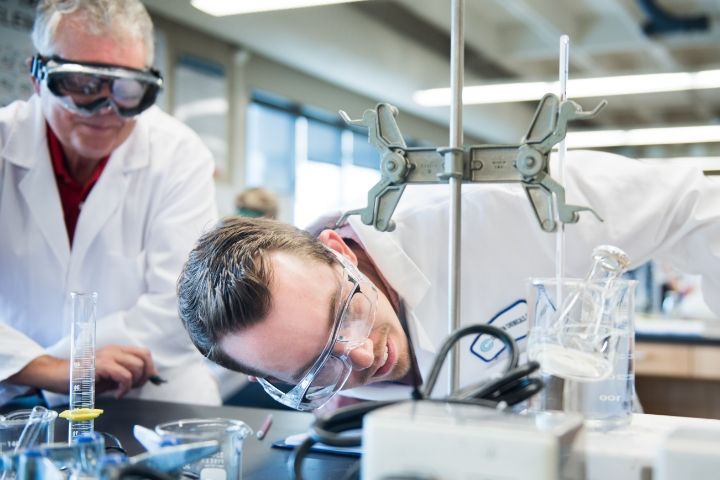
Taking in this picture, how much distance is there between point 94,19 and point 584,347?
4.07 ft

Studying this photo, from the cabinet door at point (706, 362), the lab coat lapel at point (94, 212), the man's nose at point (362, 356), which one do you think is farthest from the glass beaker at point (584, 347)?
the cabinet door at point (706, 362)

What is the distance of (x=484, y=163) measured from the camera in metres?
0.89

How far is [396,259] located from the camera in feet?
4.56

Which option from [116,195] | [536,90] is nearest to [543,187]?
[116,195]

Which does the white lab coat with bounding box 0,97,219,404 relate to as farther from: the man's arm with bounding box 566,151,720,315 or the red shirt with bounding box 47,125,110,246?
the man's arm with bounding box 566,151,720,315

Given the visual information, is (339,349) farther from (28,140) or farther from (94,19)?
(28,140)

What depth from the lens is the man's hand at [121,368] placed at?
1542 mm

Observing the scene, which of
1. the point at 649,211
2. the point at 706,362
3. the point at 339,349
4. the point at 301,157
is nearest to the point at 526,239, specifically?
the point at 649,211

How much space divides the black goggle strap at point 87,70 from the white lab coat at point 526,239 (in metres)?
0.60

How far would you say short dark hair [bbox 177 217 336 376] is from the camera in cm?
101

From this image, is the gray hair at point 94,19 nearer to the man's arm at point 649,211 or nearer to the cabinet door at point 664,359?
the man's arm at point 649,211

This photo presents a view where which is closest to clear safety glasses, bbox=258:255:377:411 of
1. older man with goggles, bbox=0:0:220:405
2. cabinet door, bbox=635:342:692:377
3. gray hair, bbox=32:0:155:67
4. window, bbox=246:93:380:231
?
older man with goggles, bbox=0:0:220:405

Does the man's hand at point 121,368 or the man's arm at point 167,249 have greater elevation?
the man's arm at point 167,249

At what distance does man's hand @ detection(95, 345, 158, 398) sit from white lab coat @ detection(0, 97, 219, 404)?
0.16m
